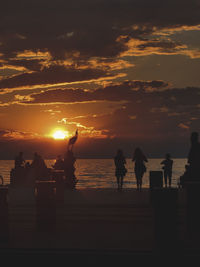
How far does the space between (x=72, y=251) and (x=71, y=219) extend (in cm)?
497

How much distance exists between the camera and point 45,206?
12141 millimetres

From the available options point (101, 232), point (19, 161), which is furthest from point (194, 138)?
point (19, 161)

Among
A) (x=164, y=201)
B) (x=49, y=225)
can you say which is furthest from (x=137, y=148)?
(x=164, y=201)

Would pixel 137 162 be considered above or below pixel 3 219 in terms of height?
above

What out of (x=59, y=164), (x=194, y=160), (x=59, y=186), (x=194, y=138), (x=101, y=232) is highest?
(x=59, y=164)

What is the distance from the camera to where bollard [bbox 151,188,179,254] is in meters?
9.17

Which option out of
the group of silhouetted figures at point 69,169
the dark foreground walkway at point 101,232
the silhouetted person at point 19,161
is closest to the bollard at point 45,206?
the dark foreground walkway at point 101,232

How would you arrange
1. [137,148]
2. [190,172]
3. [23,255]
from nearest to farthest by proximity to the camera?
[23,255] → [190,172] → [137,148]

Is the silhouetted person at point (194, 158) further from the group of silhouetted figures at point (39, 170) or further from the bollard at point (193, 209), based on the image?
the group of silhouetted figures at point (39, 170)

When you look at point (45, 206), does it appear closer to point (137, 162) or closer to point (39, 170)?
point (137, 162)

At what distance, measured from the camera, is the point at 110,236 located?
10984 millimetres

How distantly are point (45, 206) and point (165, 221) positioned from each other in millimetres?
3624

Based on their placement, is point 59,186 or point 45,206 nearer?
point 45,206

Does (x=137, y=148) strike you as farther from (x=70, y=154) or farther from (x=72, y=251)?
(x=72, y=251)
